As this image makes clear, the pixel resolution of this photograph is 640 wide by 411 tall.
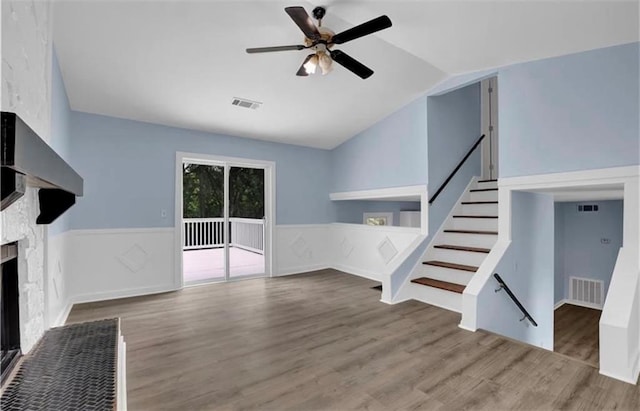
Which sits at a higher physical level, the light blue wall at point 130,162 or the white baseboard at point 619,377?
the light blue wall at point 130,162

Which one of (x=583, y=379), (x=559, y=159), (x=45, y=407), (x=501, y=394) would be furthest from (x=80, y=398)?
(x=559, y=159)

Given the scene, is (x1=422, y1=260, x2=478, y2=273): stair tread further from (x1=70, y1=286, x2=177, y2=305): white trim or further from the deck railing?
(x1=70, y1=286, x2=177, y2=305): white trim

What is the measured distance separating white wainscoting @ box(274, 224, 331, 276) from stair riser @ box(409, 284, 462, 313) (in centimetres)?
244

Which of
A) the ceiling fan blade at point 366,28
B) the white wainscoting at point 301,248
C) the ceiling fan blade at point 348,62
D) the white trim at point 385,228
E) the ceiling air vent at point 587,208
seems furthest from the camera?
the ceiling air vent at point 587,208

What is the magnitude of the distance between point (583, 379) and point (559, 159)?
2.21m

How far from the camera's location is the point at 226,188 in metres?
5.38

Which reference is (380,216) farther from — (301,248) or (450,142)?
(450,142)

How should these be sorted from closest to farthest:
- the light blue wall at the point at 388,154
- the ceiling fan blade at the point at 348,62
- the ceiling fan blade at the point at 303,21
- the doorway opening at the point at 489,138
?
the ceiling fan blade at the point at 303,21, the ceiling fan blade at the point at 348,62, the light blue wall at the point at 388,154, the doorway opening at the point at 489,138

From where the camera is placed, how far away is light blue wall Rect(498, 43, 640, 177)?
286 cm

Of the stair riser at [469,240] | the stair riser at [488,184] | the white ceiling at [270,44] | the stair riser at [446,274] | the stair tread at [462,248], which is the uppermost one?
the white ceiling at [270,44]

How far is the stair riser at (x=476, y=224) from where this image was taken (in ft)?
14.8

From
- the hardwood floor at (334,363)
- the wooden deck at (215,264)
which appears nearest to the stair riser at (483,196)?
the hardwood floor at (334,363)

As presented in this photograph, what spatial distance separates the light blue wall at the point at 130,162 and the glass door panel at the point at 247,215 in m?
0.40

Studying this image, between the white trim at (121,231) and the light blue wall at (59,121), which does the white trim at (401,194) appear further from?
the light blue wall at (59,121)
